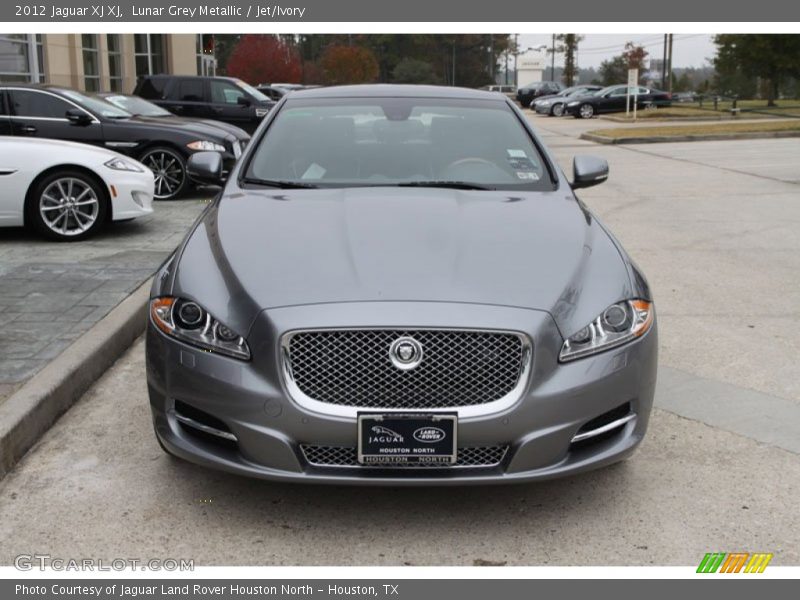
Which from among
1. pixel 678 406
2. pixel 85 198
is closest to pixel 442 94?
pixel 678 406

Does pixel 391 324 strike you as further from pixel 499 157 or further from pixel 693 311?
pixel 693 311

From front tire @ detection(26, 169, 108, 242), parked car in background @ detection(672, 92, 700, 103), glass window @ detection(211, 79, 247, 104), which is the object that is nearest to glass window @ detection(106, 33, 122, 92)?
glass window @ detection(211, 79, 247, 104)

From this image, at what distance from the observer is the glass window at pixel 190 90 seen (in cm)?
1853

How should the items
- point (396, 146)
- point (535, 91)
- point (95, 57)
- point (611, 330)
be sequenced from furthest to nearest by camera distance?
point (535, 91) < point (95, 57) < point (396, 146) < point (611, 330)

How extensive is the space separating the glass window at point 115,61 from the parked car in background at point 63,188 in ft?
76.4

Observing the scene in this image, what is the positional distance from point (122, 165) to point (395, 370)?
6699 mm

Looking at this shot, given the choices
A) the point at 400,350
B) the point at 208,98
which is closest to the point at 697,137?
the point at 208,98

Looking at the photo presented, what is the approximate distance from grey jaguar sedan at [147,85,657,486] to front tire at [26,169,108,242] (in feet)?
17.4

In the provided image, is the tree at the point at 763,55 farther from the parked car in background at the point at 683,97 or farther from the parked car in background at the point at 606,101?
the parked car in background at the point at 683,97

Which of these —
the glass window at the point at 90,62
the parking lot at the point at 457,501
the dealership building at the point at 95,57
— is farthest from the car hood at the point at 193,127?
the glass window at the point at 90,62

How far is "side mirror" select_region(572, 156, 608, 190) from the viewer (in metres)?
5.36

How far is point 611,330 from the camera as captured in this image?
3584mm

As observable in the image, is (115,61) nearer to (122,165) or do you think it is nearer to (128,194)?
(122,165)

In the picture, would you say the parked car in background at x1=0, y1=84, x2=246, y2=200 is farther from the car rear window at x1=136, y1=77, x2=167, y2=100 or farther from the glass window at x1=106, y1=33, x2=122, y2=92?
the glass window at x1=106, y1=33, x2=122, y2=92
